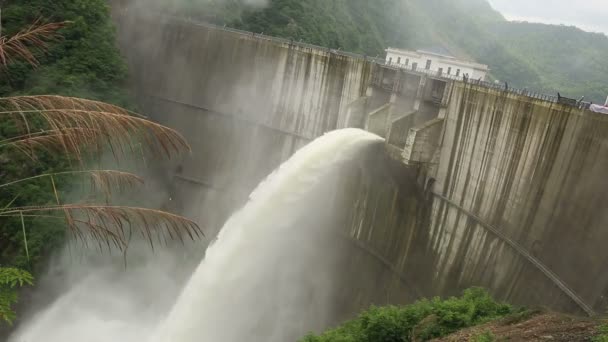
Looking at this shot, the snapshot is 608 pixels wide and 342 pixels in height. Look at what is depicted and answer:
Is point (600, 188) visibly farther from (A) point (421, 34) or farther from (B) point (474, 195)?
(A) point (421, 34)

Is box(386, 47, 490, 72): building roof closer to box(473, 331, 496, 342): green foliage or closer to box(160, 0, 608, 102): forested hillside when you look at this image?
box(160, 0, 608, 102): forested hillside

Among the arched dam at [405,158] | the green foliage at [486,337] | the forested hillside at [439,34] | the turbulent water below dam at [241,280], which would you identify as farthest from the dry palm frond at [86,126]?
the forested hillside at [439,34]

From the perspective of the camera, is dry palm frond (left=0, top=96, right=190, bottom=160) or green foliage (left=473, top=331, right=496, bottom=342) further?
green foliage (left=473, top=331, right=496, bottom=342)

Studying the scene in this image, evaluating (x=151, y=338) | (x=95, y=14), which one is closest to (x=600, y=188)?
(x=151, y=338)

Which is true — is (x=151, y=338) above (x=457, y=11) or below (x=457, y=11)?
below

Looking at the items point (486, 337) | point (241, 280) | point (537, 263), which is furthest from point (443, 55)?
point (486, 337)

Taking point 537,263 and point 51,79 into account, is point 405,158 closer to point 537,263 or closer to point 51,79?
point 537,263

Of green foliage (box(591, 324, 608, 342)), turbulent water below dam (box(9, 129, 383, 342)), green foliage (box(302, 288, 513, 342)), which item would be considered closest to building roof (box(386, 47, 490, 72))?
turbulent water below dam (box(9, 129, 383, 342))

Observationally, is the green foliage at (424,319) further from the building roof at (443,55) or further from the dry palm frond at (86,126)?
the building roof at (443,55)
